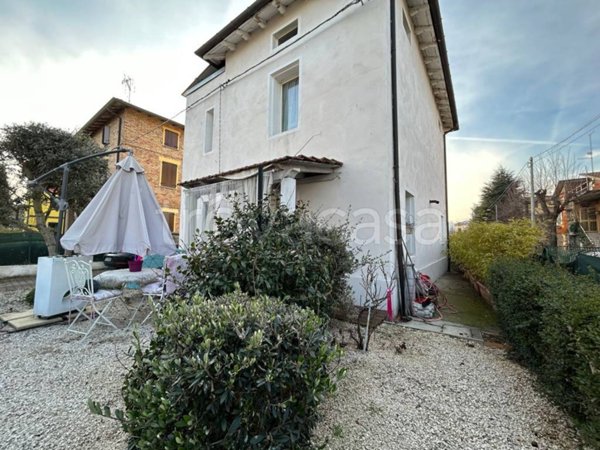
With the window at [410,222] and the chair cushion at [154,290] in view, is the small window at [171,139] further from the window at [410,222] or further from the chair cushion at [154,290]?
the window at [410,222]

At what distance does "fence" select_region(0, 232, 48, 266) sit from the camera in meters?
11.5

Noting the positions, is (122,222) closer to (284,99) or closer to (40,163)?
(284,99)

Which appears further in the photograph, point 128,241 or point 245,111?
point 245,111

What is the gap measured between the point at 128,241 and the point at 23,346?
225 centimetres

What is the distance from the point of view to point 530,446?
7.85ft

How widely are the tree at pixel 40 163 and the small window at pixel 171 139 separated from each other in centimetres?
1175

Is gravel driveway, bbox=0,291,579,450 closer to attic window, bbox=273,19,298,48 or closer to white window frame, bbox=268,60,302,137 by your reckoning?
white window frame, bbox=268,60,302,137

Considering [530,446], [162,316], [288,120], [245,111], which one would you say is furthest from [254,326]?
[245,111]

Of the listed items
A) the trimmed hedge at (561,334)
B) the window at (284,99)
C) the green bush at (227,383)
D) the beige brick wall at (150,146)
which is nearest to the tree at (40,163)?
the window at (284,99)

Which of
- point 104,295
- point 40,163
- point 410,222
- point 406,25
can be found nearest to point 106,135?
point 40,163

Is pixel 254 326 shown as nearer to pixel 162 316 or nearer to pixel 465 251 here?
pixel 162 316

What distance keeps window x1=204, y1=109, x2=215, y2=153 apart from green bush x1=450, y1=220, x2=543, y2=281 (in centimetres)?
1102

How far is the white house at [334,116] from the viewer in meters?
6.59

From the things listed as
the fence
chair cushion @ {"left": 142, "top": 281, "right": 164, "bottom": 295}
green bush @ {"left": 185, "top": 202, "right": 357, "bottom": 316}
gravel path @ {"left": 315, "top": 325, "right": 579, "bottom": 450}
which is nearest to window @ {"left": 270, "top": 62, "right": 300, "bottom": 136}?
green bush @ {"left": 185, "top": 202, "right": 357, "bottom": 316}
